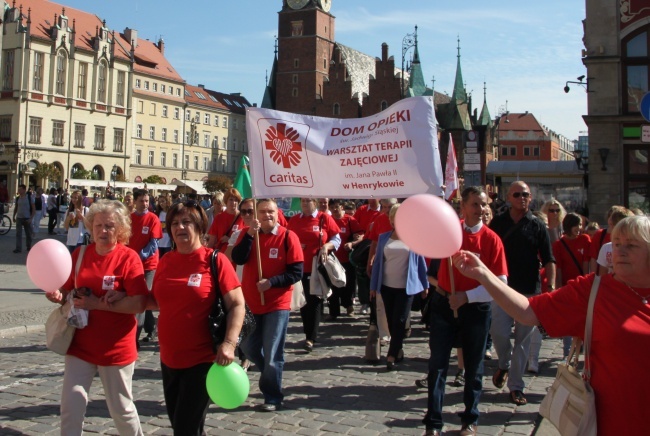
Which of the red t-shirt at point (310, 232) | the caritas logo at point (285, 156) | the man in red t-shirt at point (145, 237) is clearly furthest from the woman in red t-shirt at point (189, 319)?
the red t-shirt at point (310, 232)

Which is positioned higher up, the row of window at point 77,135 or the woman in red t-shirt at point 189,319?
the row of window at point 77,135

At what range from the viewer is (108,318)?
14.8ft

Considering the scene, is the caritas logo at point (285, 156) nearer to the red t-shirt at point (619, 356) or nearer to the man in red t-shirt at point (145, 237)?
the man in red t-shirt at point (145, 237)

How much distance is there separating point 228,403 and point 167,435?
1.70 meters

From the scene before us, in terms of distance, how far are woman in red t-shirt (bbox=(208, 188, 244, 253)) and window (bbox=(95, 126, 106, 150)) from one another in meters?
67.3

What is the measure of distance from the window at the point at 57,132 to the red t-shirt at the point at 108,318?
68.0 m

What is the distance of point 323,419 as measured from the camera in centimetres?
605

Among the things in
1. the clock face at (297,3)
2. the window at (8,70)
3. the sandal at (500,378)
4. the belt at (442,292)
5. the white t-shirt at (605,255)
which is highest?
the clock face at (297,3)

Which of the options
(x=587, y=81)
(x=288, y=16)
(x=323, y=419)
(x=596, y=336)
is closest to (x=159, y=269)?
(x=323, y=419)

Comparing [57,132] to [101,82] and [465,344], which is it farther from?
[465,344]

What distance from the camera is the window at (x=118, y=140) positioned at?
74812 mm

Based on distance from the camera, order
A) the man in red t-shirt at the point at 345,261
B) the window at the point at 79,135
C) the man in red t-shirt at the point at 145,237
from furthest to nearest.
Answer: the window at the point at 79,135, the man in red t-shirt at the point at 345,261, the man in red t-shirt at the point at 145,237

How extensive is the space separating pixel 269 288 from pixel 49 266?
229cm

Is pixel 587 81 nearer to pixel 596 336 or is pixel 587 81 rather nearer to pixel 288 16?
pixel 596 336
